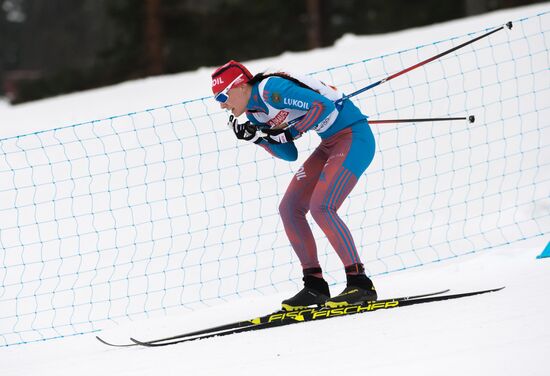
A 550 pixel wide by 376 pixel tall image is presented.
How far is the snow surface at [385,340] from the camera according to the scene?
3.40 meters

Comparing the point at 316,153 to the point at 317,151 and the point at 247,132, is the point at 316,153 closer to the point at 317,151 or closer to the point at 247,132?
the point at 317,151

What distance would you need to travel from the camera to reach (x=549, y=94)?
29.6ft

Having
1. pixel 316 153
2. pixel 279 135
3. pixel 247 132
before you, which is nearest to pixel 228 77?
pixel 247 132

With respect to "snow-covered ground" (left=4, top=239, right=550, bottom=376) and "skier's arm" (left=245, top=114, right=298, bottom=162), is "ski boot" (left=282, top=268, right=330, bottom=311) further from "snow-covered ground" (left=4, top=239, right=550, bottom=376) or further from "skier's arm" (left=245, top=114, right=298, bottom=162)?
"skier's arm" (left=245, top=114, right=298, bottom=162)

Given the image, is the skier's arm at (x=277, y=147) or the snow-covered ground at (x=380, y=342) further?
the skier's arm at (x=277, y=147)

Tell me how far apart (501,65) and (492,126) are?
1.04m

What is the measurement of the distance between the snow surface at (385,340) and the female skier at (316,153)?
0.33m

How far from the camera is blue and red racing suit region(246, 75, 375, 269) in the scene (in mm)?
4551

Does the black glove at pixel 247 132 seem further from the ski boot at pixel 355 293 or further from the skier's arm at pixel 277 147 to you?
the ski boot at pixel 355 293

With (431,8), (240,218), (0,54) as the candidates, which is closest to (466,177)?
(240,218)

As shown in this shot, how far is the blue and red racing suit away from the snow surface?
55cm

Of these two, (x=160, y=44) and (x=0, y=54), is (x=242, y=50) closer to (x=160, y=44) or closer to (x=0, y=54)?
(x=160, y=44)

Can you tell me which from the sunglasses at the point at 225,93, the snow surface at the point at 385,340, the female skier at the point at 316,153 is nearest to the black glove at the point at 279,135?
the female skier at the point at 316,153

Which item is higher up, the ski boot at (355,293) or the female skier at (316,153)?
the female skier at (316,153)
